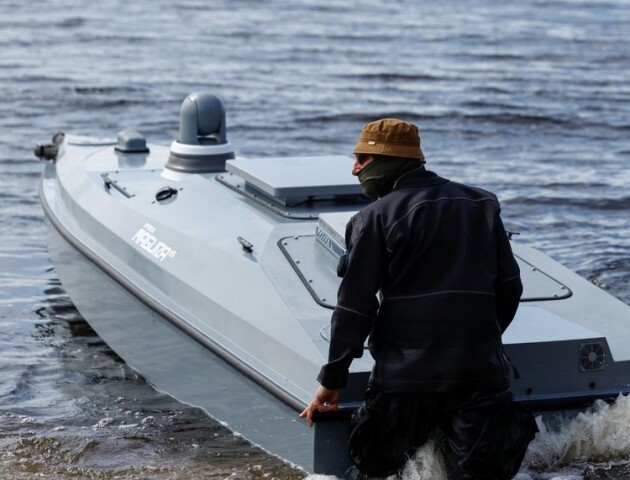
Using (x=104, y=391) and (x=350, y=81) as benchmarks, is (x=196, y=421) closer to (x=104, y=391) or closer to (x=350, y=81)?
(x=104, y=391)

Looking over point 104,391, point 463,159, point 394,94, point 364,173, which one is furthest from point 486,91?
point 364,173

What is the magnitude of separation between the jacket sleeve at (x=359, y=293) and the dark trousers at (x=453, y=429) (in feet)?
0.84

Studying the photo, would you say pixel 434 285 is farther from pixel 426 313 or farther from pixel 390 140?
pixel 390 140

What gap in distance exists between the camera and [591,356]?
4.80m

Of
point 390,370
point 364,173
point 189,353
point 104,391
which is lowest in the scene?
point 104,391

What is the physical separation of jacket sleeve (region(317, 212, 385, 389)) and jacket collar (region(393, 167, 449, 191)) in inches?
7.9

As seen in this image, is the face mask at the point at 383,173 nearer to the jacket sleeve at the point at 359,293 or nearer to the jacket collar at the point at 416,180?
the jacket collar at the point at 416,180

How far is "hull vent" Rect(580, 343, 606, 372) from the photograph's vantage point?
4789 mm

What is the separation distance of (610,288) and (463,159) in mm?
4460

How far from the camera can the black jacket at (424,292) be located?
403 cm

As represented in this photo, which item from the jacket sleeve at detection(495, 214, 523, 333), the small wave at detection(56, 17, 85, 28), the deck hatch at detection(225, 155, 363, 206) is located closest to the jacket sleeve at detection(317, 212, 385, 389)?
the jacket sleeve at detection(495, 214, 523, 333)

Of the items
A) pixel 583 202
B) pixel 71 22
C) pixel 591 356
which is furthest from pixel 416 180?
pixel 71 22

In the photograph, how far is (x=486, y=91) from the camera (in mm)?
16047

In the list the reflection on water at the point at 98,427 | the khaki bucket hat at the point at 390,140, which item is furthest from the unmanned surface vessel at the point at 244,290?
the khaki bucket hat at the point at 390,140
